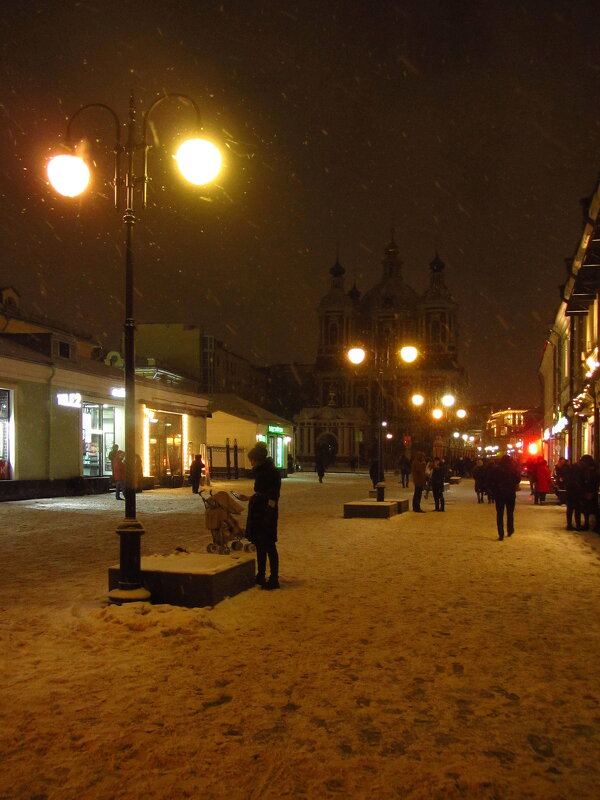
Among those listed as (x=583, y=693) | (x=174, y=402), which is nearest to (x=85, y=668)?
(x=583, y=693)

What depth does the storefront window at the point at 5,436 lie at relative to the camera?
2280 centimetres

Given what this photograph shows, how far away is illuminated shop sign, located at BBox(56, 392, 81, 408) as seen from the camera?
2564 cm

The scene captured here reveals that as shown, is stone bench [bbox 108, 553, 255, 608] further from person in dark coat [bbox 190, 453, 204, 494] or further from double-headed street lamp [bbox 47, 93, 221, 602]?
person in dark coat [bbox 190, 453, 204, 494]

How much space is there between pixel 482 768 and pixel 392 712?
2.94 feet

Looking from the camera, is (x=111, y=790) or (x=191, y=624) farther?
(x=191, y=624)

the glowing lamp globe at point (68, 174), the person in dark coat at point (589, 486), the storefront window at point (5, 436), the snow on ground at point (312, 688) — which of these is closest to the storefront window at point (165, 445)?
the storefront window at point (5, 436)

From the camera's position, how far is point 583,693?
5.11 metres

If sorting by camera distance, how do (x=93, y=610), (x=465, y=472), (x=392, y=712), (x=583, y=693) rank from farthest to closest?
(x=465, y=472), (x=93, y=610), (x=583, y=693), (x=392, y=712)

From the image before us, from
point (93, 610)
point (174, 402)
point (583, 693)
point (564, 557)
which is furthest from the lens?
point (174, 402)

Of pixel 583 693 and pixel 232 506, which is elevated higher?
pixel 232 506

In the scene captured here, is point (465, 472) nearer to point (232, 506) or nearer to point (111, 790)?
point (232, 506)

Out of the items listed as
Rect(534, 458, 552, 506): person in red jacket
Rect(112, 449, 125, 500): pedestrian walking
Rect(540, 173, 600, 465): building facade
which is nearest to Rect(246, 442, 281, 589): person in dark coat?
Rect(540, 173, 600, 465): building facade

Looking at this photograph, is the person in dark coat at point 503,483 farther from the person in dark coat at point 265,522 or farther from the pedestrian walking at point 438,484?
the pedestrian walking at point 438,484

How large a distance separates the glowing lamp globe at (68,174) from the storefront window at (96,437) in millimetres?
20357
